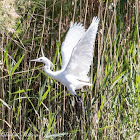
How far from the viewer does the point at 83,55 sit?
2.61 m

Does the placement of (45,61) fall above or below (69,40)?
below

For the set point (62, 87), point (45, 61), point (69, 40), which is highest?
point (69, 40)

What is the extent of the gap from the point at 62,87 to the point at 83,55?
1.67 feet

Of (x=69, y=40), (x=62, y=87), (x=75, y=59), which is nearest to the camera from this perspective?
(x=75, y=59)

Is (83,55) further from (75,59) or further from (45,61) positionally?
(45,61)

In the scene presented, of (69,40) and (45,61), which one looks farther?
(69,40)

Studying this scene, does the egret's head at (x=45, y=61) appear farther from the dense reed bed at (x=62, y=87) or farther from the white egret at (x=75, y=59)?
the dense reed bed at (x=62, y=87)

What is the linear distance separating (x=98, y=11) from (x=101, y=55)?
0.38 metres

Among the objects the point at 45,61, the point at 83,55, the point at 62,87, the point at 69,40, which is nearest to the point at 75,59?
the point at 83,55

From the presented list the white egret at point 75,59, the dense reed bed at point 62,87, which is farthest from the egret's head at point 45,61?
the dense reed bed at point 62,87

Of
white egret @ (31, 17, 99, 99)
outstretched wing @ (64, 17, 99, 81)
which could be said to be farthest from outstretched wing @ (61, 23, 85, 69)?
outstretched wing @ (64, 17, 99, 81)

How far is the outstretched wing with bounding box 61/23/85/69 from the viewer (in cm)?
278

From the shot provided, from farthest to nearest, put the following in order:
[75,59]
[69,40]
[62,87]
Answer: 1. [62,87]
2. [69,40]
3. [75,59]

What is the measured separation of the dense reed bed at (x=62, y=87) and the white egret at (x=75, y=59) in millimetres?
78
